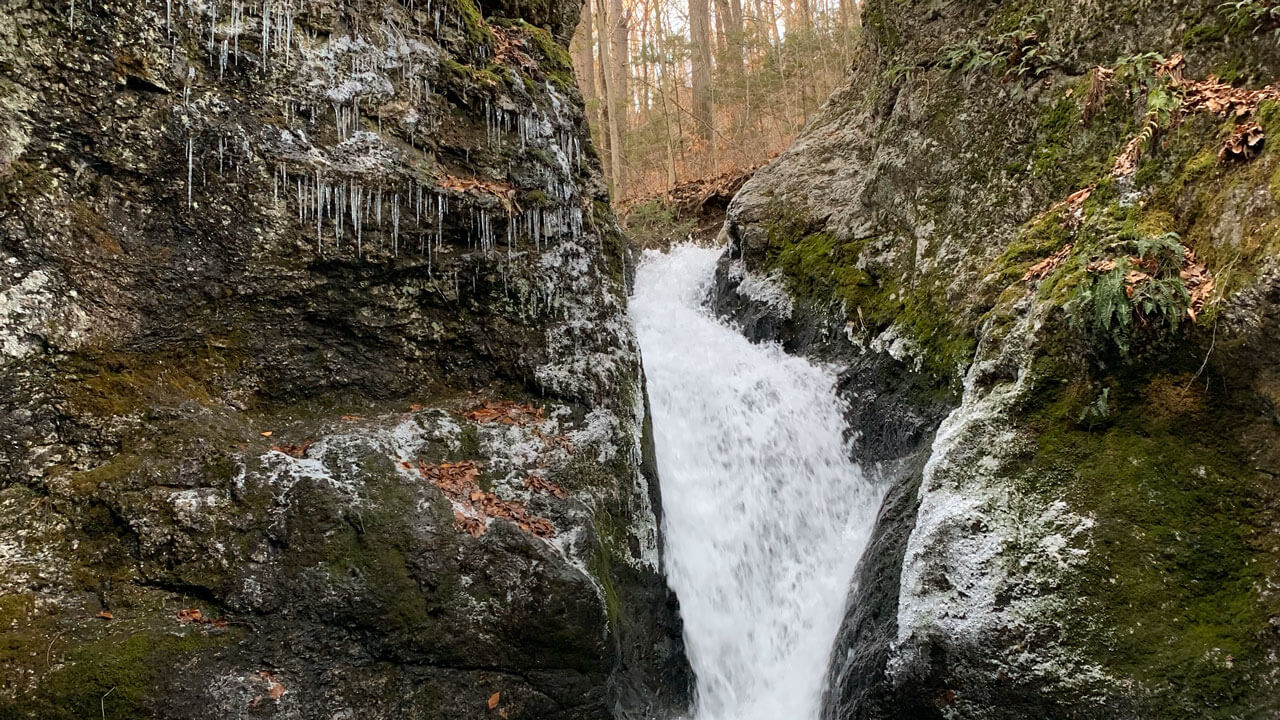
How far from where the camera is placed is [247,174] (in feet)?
16.5

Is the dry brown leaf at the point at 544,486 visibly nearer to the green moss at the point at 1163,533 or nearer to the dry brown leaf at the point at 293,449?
the dry brown leaf at the point at 293,449

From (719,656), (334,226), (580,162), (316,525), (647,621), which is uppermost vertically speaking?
(580,162)

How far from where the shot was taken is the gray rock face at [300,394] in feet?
13.0

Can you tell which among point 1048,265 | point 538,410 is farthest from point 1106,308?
point 538,410

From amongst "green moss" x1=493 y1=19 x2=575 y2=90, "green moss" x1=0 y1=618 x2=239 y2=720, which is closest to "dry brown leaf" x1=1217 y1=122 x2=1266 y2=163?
"green moss" x1=493 y1=19 x2=575 y2=90

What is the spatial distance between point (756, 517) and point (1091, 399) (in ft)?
11.1

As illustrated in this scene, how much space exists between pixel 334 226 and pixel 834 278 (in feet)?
19.7

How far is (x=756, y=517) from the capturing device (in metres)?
6.96

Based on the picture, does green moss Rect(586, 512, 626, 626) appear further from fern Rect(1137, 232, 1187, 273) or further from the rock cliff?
fern Rect(1137, 232, 1187, 273)

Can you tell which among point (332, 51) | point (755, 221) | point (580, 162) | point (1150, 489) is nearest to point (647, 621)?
point (1150, 489)

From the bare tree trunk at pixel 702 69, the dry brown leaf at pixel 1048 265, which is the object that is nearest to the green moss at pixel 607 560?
the dry brown leaf at pixel 1048 265

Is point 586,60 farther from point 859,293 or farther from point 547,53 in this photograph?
point 859,293

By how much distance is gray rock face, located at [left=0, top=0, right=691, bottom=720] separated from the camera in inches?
156

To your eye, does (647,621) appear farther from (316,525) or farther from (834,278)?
(834,278)
